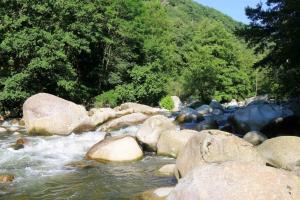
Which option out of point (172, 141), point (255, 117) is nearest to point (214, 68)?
point (255, 117)

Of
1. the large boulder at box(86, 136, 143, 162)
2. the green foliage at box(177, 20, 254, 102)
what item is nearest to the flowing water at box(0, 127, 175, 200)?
the large boulder at box(86, 136, 143, 162)

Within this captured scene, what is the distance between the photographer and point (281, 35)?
1773cm

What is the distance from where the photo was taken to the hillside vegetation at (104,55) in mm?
27156

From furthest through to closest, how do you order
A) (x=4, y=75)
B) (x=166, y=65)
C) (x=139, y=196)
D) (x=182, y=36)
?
(x=182, y=36) → (x=166, y=65) → (x=4, y=75) → (x=139, y=196)

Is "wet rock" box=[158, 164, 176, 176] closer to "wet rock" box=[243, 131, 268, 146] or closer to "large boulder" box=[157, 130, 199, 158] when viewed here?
"large boulder" box=[157, 130, 199, 158]

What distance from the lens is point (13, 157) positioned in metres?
15.0

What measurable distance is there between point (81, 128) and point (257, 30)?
9.53m

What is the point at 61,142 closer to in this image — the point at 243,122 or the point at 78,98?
the point at 243,122

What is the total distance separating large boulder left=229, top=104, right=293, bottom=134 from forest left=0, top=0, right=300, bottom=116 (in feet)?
2.85

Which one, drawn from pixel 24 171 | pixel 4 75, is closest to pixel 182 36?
pixel 4 75

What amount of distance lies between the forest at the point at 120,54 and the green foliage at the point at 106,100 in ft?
0.28

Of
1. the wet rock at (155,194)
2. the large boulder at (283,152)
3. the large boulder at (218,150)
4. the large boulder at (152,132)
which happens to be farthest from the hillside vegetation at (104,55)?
the wet rock at (155,194)

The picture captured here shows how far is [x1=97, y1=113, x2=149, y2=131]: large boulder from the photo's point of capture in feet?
71.6

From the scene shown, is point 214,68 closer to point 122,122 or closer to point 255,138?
point 122,122
